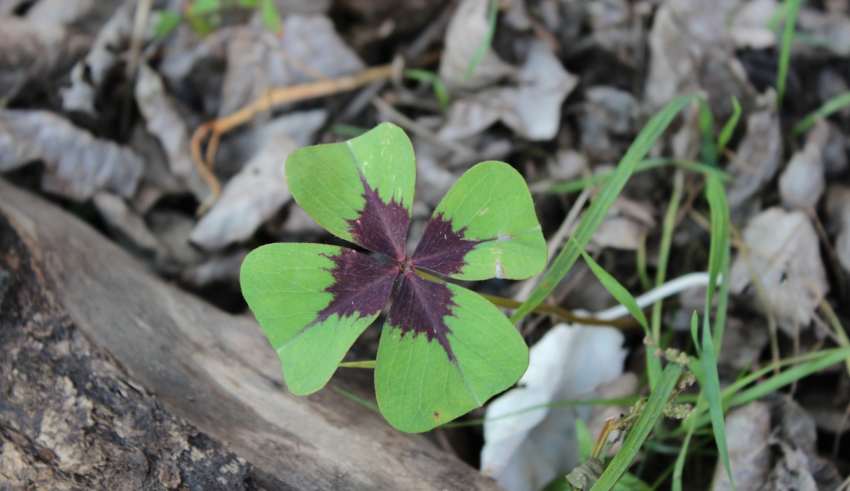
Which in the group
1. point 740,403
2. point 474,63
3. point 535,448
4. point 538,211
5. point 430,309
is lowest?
point 535,448

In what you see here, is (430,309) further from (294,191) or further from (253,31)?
(253,31)

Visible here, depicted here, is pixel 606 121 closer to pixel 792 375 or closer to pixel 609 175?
pixel 609 175

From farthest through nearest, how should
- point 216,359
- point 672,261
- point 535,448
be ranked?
1. point 672,261
2. point 535,448
3. point 216,359

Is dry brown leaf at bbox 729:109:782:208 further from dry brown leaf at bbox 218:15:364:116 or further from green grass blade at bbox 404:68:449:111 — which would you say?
dry brown leaf at bbox 218:15:364:116

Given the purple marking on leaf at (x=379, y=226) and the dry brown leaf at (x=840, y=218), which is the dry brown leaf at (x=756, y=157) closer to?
the dry brown leaf at (x=840, y=218)

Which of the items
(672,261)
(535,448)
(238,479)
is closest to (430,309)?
(238,479)
